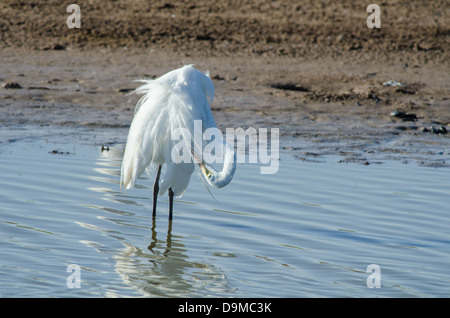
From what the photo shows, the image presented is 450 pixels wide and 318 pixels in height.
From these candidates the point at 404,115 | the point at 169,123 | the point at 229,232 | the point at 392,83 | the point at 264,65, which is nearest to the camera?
the point at 169,123

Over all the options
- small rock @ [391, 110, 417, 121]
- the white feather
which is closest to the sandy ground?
small rock @ [391, 110, 417, 121]

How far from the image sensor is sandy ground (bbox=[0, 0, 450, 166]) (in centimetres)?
969

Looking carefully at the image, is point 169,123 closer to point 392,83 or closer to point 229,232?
point 229,232

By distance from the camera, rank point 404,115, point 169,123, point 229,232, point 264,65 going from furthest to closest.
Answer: point 264,65 → point 404,115 → point 229,232 → point 169,123

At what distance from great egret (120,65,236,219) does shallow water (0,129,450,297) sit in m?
0.52

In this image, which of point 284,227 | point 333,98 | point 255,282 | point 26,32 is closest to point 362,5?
point 333,98

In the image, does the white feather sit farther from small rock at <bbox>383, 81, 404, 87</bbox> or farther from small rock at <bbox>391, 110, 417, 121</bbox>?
small rock at <bbox>383, 81, 404, 87</bbox>

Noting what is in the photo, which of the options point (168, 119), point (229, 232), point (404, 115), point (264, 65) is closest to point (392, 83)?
point (404, 115)

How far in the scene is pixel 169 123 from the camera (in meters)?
5.51

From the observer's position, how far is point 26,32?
13594mm

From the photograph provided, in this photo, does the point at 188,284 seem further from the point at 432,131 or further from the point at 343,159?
the point at 432,131

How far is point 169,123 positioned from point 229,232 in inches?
40.7

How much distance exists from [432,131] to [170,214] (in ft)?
16.6
